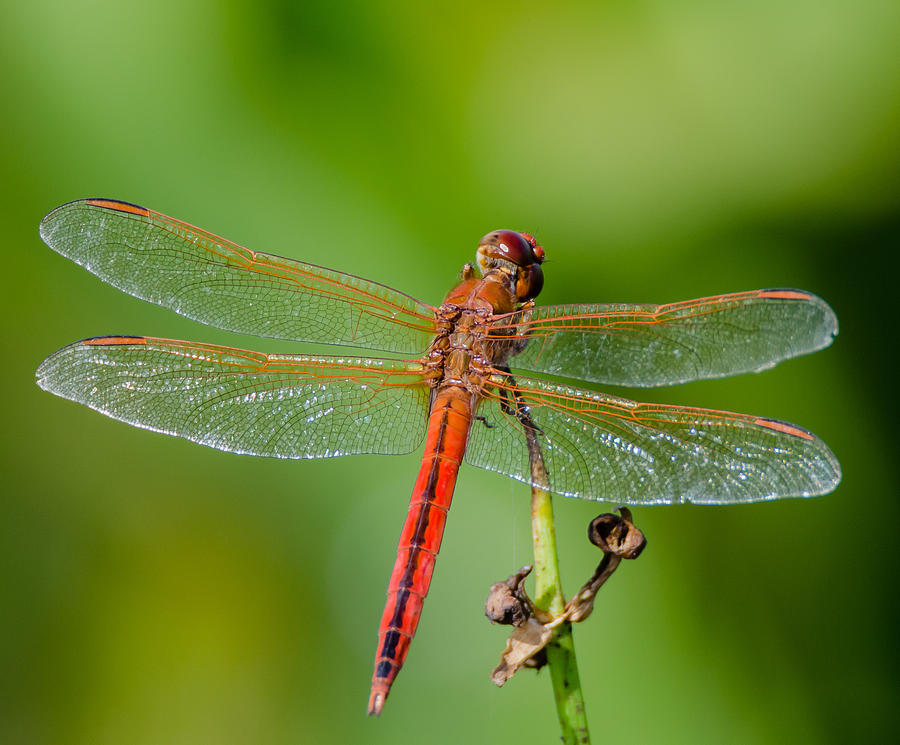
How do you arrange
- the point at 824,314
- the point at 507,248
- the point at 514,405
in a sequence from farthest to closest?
the point at 507,248 → the point at 514,405 → the point at 824,314

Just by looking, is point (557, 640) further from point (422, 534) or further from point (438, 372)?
point (438, 372)

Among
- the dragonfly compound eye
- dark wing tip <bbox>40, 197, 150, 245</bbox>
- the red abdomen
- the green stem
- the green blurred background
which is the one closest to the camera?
the green stem

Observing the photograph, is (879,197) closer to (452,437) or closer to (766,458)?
(766,458)

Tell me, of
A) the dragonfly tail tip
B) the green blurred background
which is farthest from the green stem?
the green blurred background

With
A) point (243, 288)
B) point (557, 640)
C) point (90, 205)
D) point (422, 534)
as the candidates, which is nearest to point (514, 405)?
point (422, 534)

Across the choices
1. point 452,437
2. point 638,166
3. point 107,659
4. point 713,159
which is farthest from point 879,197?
point 107,659

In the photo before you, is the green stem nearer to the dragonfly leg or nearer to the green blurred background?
the dragonfly leg
